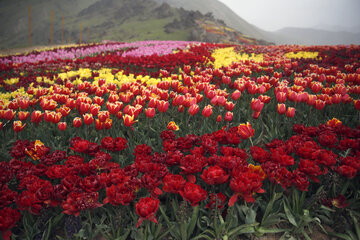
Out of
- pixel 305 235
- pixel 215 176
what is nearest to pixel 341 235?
pixel 305 235

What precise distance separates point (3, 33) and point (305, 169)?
15227 centimetres

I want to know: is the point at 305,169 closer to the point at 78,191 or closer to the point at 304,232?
the point at 304,232

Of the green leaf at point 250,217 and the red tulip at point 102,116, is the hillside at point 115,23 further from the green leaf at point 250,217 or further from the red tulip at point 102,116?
the green leaf at point 250,217

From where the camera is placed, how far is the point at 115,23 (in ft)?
275

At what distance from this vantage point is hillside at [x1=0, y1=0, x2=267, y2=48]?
47.2 metres

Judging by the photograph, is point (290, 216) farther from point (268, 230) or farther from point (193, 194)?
point (193, 194)

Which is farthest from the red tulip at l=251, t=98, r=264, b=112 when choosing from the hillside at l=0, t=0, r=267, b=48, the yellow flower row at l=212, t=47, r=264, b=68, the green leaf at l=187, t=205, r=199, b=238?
the hillside at l=0, t=0, r=267, b=48

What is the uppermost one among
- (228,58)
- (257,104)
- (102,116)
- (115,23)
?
(115,23)

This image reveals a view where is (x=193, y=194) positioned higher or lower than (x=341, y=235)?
higher

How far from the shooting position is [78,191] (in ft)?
6.17

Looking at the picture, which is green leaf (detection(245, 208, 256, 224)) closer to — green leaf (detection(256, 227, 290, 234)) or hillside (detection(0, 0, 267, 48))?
green leaf (detection(256, 227, 290, 234))

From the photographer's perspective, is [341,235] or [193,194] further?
[341,235]

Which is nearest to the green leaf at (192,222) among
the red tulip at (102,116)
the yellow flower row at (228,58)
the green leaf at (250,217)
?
the green leaf at (250,217)

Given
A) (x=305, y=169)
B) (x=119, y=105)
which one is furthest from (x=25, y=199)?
(x=305, y=169)
